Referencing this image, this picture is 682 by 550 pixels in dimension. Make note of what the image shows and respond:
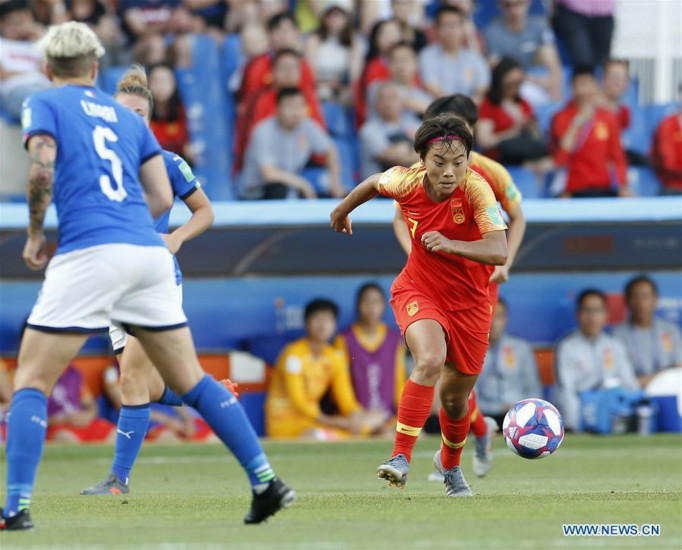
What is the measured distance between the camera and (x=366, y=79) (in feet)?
48.1

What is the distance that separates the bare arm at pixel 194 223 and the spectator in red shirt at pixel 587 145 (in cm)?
772

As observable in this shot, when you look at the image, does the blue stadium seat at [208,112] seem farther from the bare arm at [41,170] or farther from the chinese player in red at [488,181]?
the bare arm at [41,170]

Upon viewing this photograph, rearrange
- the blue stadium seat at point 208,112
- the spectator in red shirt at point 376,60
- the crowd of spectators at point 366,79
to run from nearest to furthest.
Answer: the crowd of spectators at point 366,79 → the blue stadium seat at point 208,112 → the spectator in red shirt at point 376,60

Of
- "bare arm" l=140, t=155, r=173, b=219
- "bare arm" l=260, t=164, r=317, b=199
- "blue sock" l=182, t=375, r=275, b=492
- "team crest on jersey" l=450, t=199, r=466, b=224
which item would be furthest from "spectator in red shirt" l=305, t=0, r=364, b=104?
"blue sock" l=182, t=375, r=275, b=492

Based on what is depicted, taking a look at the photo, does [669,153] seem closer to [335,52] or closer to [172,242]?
[335,52]

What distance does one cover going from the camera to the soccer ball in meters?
7.48

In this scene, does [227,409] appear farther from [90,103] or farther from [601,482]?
[601,482]

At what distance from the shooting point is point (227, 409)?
18.1 feet

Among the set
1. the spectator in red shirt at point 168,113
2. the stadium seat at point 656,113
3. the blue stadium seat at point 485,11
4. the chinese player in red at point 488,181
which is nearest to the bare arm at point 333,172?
the spectator in red shirt at point 168,113

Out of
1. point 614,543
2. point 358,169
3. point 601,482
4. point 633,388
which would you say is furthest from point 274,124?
point 614,543

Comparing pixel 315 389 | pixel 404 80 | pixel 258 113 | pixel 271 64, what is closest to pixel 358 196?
pixel 315 389

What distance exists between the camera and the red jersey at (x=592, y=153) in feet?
46.4

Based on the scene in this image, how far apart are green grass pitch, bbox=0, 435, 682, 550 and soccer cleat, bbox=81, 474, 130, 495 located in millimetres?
89

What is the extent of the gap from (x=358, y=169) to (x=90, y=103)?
8971 mm
